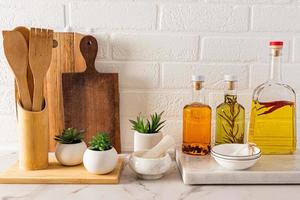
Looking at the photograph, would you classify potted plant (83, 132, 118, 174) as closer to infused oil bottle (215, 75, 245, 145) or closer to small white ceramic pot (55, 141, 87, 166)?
small white ceramic pot (55, 141, 87, 166)

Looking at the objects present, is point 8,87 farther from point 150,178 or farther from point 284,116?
point 284,116

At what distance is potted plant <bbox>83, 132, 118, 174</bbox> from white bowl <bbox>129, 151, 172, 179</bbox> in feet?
0.17

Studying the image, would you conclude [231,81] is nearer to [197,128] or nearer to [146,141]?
[197,128]

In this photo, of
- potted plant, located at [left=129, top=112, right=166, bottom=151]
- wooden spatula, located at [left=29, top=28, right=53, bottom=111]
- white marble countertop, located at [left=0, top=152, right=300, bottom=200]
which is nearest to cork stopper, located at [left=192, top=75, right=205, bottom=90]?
potted plant, located at [left=129, top=112, right=166, bottom=151]

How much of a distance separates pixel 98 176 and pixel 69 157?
0.33 ft

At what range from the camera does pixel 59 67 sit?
3.28 feet

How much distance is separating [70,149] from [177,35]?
453 mm

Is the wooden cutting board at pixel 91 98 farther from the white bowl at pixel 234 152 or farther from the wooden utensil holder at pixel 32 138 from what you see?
the white bowl at pixel 234 152

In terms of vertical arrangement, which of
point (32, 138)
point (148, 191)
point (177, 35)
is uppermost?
point (177, 35)

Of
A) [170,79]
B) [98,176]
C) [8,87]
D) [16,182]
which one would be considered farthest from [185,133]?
[8,87]

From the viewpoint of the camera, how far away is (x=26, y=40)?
828 millimetres

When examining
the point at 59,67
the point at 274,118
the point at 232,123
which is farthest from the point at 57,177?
the point at 274,118

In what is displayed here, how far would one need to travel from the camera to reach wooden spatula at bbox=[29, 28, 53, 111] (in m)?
0.81

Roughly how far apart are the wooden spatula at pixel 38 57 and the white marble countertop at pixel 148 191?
20 centimetres
